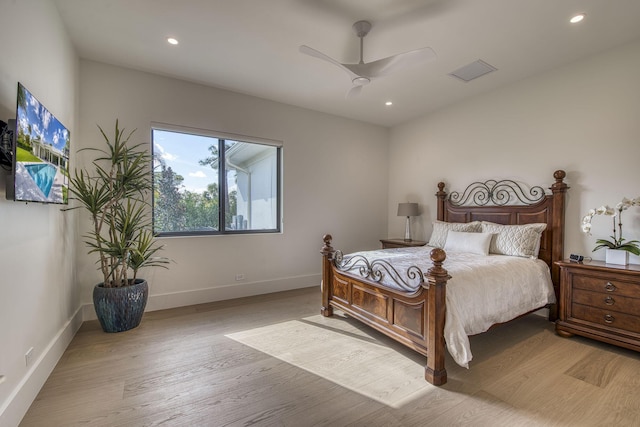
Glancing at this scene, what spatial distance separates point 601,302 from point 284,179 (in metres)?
3.93

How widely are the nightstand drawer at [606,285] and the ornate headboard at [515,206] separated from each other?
0.51 meters

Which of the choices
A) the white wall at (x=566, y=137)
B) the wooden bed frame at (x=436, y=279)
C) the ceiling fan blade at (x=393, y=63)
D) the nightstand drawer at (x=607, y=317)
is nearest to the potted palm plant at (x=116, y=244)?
the wooden bed frame at (x=436, y=279)

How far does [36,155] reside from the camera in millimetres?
1860

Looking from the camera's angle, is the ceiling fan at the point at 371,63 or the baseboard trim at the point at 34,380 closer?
the baseboard trim at the point at 34,380

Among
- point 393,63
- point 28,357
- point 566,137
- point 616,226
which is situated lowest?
point 28,357

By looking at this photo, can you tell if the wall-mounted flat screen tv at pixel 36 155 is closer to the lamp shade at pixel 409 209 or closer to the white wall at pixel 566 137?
the lamp shade at pixel 409 209

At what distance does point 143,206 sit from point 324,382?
2.86 meters

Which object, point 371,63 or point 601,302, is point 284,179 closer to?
point 371,63

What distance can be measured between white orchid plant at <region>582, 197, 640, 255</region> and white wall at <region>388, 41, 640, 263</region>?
0.06 meters

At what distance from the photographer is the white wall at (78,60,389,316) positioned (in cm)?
335

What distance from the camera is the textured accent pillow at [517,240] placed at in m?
3.23

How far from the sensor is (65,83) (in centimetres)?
269

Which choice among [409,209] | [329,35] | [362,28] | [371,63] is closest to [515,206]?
[409,209]

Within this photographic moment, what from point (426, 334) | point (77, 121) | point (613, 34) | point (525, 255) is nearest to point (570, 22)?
point (613, 34)
